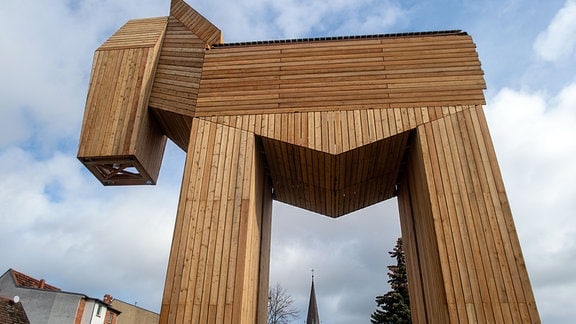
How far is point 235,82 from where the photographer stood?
9.73 meters

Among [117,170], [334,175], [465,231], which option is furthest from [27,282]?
[465,231]

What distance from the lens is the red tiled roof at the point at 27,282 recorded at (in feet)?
78.0

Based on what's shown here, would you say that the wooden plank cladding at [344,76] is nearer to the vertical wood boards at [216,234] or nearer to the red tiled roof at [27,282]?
the vertical wood boards at [216,234]

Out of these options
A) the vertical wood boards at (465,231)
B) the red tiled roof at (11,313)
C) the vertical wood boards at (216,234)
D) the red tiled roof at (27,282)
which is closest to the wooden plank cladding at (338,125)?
the vertical wood boards at (465,231)

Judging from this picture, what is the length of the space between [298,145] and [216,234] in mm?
2638

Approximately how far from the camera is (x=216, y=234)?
7953 mm

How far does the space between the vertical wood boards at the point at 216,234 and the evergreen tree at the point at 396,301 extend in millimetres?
14814

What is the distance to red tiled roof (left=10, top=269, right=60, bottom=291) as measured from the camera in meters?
23.8

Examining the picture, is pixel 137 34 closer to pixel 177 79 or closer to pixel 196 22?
pixel 196 22

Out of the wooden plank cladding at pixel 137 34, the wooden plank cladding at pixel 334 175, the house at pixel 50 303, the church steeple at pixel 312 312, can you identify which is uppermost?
the wooden plank cladding at pixel 137 34

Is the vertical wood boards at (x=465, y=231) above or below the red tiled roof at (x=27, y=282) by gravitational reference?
below

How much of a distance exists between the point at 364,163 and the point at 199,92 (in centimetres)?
441

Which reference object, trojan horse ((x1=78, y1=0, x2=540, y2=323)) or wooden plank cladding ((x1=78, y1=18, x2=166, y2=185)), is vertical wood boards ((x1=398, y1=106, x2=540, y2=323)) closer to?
trojan horse ((x1=78, y1=0, x2=540, y2=323))

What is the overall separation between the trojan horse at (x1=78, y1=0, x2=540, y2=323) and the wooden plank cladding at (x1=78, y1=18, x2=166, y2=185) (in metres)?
0.03
